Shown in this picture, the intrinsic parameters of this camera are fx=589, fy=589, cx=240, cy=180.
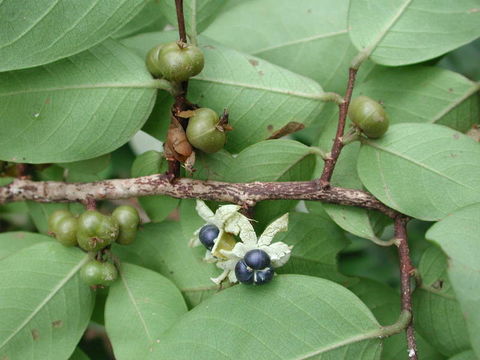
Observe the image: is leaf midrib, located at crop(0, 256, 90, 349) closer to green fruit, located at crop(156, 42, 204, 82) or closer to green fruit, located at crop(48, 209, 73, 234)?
green fruit, located at crop(48, 209, 73, 234)

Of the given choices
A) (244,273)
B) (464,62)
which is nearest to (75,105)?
(244,273)

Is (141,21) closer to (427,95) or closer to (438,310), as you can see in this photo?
(427,95)

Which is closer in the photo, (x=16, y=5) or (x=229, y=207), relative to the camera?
(x=16, y=5)

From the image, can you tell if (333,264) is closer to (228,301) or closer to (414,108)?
(228,301)

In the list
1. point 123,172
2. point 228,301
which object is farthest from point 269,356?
point 123,172

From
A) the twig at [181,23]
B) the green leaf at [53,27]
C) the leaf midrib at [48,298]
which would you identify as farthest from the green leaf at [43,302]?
the twig at [181,23]

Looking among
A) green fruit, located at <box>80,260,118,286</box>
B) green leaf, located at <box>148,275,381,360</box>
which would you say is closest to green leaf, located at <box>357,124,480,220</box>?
green leaf, located at <box>148,275,381,360</box>
